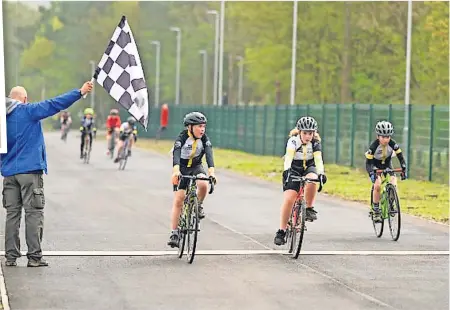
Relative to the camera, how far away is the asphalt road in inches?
436

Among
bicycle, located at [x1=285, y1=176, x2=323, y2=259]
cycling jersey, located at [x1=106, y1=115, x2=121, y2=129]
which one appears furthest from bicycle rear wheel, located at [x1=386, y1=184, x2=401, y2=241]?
cycling jersey, located at [x1=106, y1=115, x2=121, y2=129]

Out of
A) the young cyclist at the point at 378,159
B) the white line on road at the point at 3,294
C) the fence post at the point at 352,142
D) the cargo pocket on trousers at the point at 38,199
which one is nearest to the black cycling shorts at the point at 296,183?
the young cyclist at the point at 378,159

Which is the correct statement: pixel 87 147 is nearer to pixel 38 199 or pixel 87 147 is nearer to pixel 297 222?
pixel 297 222

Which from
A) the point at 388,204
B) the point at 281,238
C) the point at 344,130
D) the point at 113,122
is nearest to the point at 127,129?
the point at 113,122

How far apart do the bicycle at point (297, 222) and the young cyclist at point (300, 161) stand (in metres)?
0.09

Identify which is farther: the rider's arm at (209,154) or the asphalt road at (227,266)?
the rider's arm at (209,154)

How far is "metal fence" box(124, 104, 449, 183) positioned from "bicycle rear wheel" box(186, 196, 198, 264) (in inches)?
670

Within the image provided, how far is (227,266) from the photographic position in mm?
13430

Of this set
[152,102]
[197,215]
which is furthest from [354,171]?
[152,102]

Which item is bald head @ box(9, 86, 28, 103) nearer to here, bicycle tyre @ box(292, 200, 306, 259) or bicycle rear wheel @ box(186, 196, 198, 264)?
bicycle rear wheel @ box(186, 196, 198, 264)

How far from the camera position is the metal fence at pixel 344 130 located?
103 ft

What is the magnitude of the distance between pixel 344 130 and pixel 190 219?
26571 millimetres

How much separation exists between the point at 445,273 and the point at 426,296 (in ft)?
5.77

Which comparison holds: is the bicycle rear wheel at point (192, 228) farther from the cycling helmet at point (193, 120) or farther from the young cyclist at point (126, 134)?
the young cyclist at point (126, 134)
